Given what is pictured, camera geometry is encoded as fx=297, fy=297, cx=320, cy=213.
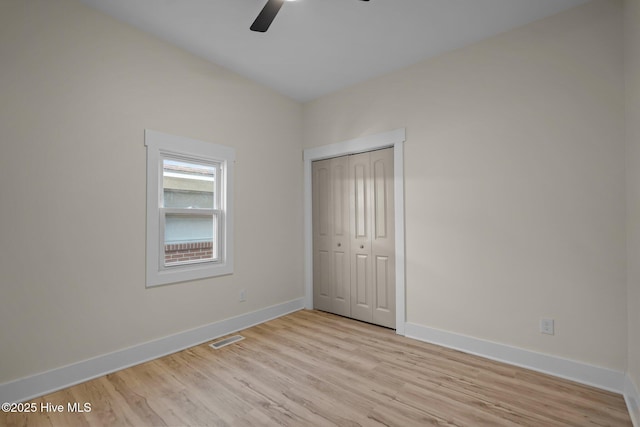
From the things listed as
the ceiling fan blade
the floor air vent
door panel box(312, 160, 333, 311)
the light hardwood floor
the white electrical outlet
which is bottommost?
the floor air vent

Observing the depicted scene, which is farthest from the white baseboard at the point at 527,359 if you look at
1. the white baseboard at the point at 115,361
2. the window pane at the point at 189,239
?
the window pane at the point at 189,239

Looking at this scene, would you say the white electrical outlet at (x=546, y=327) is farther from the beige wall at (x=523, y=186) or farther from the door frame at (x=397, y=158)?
the door frame at (x=397, y=158)

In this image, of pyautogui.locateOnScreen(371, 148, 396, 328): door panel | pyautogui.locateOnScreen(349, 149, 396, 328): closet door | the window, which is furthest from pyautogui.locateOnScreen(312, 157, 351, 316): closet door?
the window

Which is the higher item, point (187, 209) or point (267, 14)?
point (267, 14)

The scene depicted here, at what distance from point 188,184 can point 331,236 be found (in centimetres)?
184

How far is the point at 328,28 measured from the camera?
2.59 metres

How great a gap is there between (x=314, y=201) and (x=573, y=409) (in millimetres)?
3136

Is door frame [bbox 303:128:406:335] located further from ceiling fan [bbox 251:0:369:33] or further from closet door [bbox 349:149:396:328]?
ceiling fan [bbox 251:0:369:33]

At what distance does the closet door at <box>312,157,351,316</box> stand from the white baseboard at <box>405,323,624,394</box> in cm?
103

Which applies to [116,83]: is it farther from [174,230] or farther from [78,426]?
[78,426]

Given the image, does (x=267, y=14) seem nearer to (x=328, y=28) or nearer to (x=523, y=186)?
(x=328, y=28)

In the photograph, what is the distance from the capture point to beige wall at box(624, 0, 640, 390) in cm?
181

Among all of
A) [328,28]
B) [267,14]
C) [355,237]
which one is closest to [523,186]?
[355,237]

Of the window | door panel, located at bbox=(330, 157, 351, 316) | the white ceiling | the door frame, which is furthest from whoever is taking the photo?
door panel, located at bbox=(330, 157, 351, 316)
